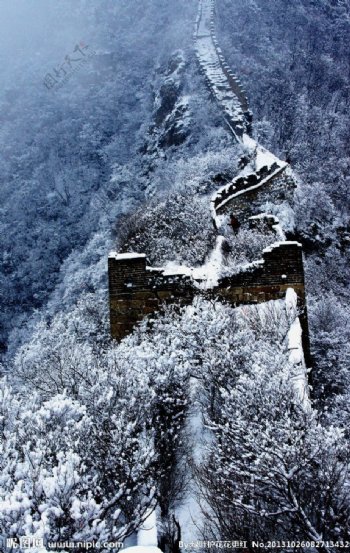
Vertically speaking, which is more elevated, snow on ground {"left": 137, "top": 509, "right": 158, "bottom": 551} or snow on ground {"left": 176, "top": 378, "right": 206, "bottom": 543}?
snow on ground {"left": 137, "top": 509, "right": 158, "bottom": 551}

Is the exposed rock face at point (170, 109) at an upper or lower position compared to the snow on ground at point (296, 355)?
lower

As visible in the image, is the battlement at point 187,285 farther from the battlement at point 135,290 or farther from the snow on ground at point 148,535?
the snow on ground at point 148,535

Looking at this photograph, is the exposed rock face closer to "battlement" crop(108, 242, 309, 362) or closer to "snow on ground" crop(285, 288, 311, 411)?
"battlement" crop(108, 242, 309, 362)

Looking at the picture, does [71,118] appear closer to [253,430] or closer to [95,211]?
[95,211]

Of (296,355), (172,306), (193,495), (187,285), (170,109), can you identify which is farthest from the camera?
(170,109)

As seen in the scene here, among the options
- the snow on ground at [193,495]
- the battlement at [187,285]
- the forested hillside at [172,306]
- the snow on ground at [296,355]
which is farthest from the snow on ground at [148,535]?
the battlement at [187,285]

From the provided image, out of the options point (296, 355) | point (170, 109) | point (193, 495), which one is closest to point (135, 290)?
point (296, 355)

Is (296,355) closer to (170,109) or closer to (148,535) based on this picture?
(148,535)

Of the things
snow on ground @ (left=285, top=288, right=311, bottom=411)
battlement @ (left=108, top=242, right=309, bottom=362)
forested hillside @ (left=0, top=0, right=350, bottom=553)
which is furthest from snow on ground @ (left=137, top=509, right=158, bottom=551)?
battlement @ (left=108, top=242, right=309, bottom=362)

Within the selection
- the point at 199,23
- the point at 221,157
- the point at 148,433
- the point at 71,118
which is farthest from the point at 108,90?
the point at 148,433
